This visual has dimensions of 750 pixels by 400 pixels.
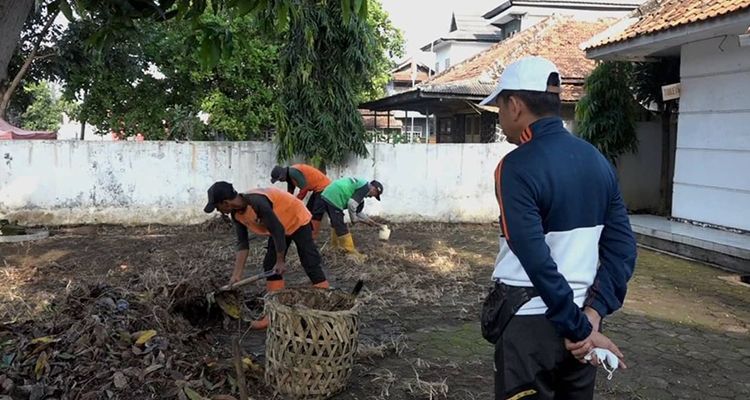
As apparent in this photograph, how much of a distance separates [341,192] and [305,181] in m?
0.76

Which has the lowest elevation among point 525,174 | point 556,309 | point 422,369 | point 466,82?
point 422,369

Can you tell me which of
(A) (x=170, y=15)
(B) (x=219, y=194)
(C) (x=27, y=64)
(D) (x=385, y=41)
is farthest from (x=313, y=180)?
(D) (x=385, y=41)

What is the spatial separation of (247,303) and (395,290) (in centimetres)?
173

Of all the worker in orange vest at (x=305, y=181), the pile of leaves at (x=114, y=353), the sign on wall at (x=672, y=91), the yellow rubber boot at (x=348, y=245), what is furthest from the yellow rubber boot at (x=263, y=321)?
the sign on wall at (x=672, y=91)

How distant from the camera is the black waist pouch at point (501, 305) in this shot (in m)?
2.18

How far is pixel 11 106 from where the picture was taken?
17344 mm

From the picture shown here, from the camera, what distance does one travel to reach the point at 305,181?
849cm

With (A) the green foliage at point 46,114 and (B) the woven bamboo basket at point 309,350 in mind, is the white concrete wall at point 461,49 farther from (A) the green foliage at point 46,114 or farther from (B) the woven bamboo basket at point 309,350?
(B) the woven bamboo basket at point 309,350

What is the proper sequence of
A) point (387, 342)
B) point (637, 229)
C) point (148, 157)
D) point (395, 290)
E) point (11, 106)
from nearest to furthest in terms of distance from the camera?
point (387, 342), point (395, 290), point (637, 229), point (148, 157), point (11, 106)

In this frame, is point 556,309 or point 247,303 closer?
point 556,309

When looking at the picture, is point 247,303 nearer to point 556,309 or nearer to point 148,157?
point 556,309

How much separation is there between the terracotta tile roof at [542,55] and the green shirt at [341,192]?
247 inches

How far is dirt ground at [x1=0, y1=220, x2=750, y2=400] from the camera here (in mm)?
3764

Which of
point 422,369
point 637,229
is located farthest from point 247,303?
point 637,229
